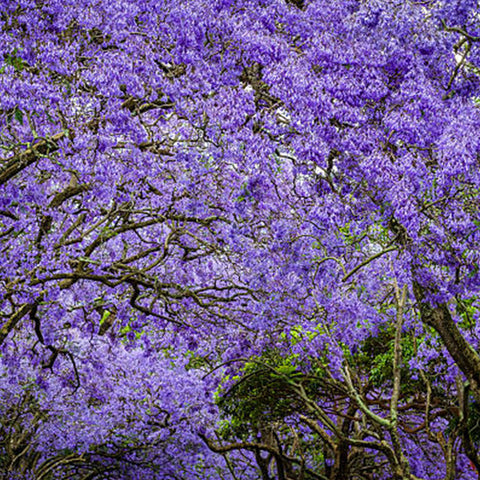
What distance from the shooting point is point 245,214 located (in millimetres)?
8469

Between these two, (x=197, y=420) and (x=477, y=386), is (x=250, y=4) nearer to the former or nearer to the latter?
(x=477, y=386)

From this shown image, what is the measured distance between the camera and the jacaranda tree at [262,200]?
6762mm

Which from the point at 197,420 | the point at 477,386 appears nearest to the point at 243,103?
the point at 477,386

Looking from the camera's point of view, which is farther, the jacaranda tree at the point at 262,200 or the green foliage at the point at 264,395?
the green foliage at the point at 264,395

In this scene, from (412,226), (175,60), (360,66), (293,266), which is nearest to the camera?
(412,226)

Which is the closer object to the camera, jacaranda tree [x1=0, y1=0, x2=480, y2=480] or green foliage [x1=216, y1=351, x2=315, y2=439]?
jacaranda tree [x1=0, y1=0, x2=480, y2=480]

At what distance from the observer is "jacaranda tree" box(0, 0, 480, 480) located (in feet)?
22.2

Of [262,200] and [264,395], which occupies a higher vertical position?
[262,200]

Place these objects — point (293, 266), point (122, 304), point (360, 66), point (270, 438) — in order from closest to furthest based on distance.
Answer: point (360, 66) → point (293, 266) → point (122, 304) → point (270, 438)

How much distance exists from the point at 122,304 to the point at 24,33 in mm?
4448

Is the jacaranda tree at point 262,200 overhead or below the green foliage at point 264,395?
overhead

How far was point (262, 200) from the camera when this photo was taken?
829 centimetres

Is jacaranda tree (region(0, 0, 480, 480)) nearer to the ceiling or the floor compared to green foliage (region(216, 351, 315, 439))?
nearer to the ceiling

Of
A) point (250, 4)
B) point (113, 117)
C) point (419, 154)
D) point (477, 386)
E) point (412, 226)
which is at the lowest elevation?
point (477, 386)
